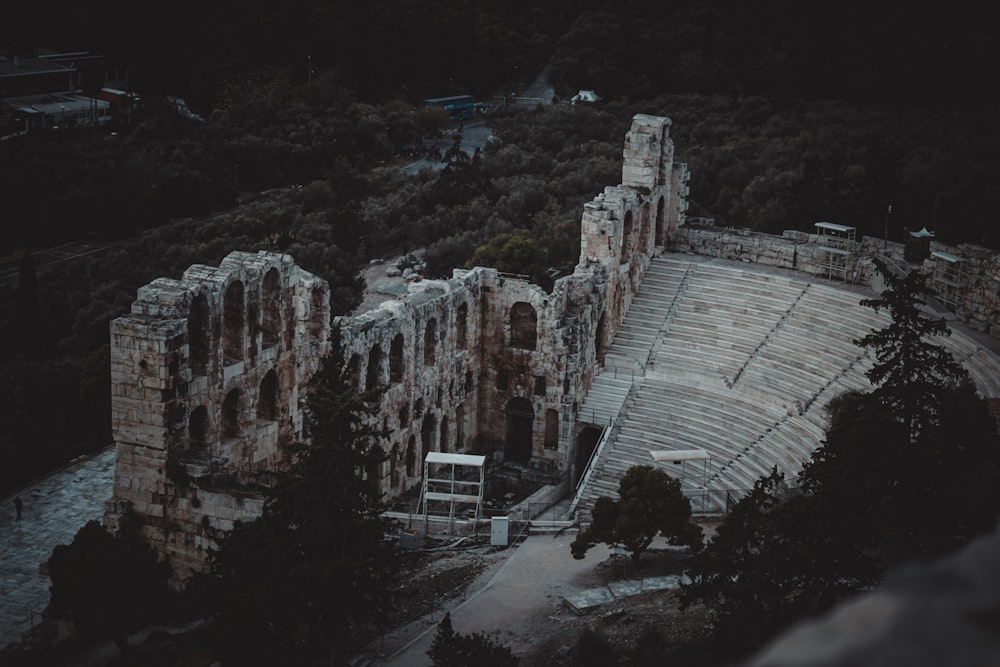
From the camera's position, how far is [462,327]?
49.4 metres

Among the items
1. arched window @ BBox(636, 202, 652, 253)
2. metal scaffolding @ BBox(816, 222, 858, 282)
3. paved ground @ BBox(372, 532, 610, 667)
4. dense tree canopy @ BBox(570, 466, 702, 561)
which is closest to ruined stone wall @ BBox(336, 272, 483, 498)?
paved ground @ BBox(372, 532, 610, 667)

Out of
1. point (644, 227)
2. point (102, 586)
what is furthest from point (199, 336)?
point (644, 227)

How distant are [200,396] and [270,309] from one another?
4.43m

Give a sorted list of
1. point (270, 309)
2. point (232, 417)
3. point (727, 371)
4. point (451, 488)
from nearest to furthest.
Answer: point (232, 417) < point (270, 309) < point (451, 488) < point (727, 371)

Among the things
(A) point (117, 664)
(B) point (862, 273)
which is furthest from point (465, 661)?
(B) point (862, 273)

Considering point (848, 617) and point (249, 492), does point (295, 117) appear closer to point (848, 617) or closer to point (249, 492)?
point (249, 492)

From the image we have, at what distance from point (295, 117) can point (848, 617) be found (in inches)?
3456

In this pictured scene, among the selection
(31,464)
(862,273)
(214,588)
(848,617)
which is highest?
(848,617)

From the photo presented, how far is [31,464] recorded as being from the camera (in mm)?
47312

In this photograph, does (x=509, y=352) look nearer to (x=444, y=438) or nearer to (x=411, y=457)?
(x=444, y=438)

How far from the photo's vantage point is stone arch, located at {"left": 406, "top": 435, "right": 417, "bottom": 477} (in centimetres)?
4625

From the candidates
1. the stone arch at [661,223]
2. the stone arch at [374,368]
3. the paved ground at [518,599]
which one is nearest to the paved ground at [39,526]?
the stone arch at [374,368]

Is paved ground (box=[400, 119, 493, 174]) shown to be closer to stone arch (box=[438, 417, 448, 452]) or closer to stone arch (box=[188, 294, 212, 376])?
stone arch (box=[438, 417, 448, 452])

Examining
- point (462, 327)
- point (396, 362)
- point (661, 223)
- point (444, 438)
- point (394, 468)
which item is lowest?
point (444, 438)
